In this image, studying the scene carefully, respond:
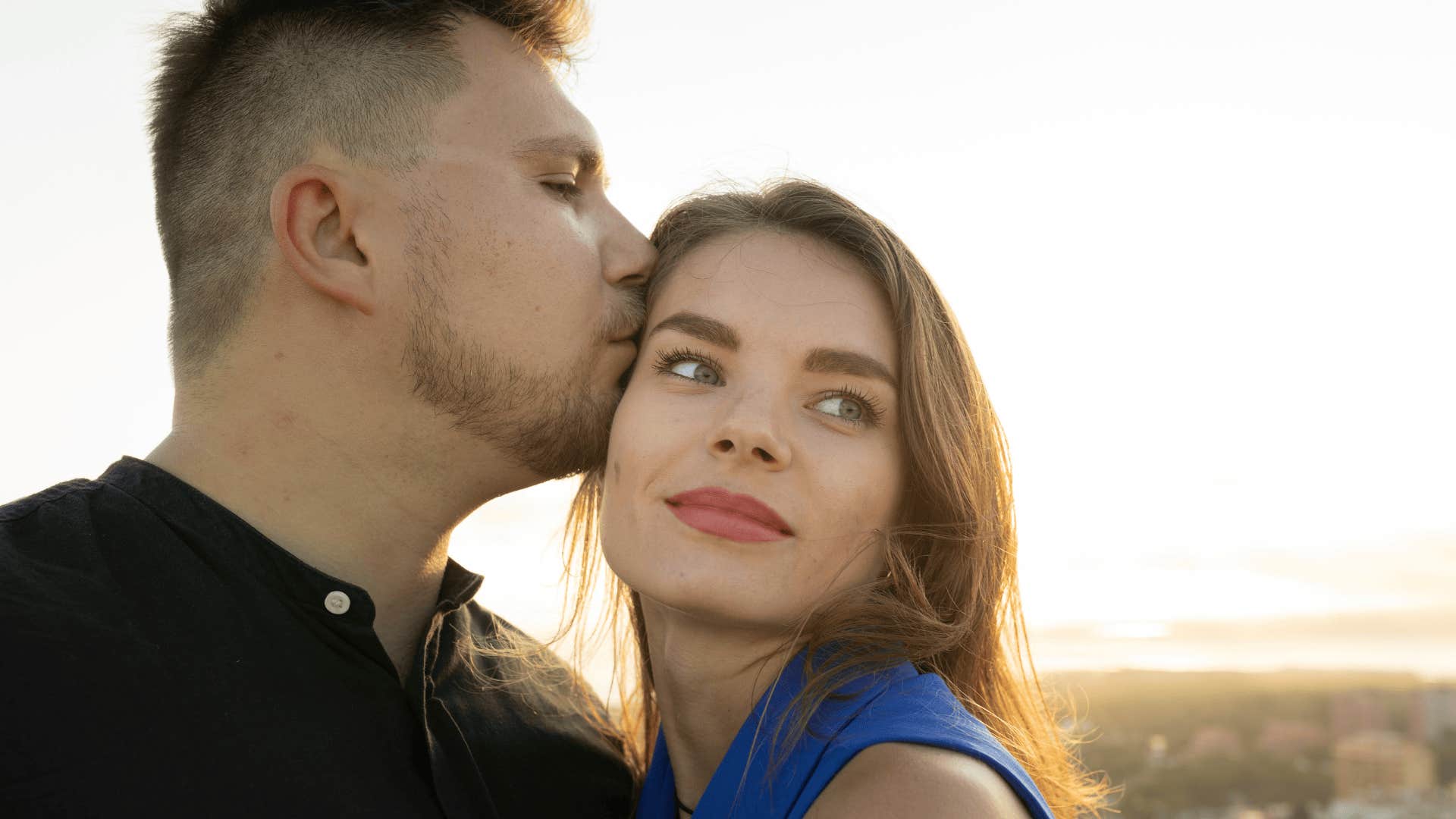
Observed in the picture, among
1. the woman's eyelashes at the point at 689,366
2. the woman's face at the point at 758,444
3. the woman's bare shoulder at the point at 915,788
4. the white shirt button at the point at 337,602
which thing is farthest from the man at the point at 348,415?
the woman's bare shoulder at the point at 915,788

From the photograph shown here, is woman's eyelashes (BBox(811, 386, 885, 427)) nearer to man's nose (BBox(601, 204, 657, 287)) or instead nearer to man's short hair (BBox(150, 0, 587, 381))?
man's nose (BBox(601, 204, 657, 287))

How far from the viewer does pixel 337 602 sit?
102 inches

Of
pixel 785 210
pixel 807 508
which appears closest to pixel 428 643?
pixel 807 508

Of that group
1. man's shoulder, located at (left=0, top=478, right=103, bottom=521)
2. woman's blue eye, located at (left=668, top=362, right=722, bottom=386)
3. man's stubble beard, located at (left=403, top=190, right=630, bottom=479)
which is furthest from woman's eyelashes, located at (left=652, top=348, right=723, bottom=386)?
man's shoulder, located at (left=0, top=478, right=103, bottom=521)

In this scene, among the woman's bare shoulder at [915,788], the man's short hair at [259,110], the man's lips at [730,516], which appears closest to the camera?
the woman's bare shoulder at [915,788]

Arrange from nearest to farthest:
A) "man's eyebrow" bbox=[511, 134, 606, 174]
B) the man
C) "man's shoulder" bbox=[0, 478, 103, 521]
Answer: the man, "man's shoulder" bbox=[0, 478, 103, 521], "man's eyebrow" bbox=[511, 134, 606, 174]

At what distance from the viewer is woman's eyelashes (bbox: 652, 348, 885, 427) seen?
9.16 feet

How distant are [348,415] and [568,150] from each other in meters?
0.93

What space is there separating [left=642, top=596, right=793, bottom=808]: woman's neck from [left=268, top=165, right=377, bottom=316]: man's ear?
113 cm

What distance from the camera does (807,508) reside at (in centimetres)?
268

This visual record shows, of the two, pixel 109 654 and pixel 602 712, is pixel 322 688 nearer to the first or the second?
pixel 109 654

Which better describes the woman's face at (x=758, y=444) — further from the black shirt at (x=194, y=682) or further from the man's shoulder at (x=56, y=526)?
the man's shoulder at (x=56, y=526)

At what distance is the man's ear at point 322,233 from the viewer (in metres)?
2.84

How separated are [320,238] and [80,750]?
4.34ft
